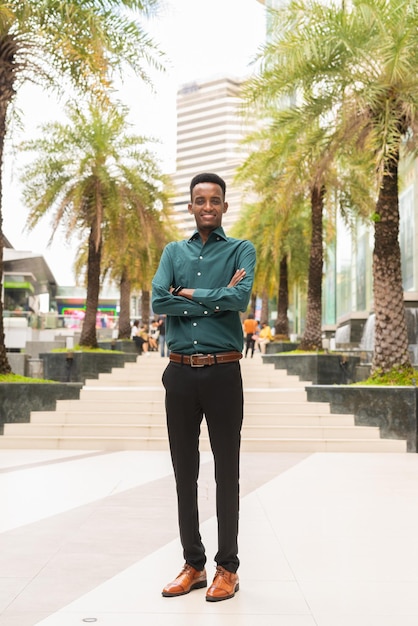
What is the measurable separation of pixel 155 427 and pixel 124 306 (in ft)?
63.8

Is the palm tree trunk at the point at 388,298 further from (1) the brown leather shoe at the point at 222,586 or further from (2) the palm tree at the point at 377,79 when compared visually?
(1) the brown leather shoe at the point at 222,586

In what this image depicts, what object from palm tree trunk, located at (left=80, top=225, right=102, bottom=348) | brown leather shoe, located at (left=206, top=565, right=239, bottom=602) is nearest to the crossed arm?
brown leather shoe, located at (left=206, top=565, right=239, bottom=602)

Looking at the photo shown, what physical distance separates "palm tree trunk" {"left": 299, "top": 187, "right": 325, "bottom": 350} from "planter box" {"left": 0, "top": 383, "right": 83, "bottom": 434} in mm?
10382

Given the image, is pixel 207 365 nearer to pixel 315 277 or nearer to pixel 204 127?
pixel 315 277

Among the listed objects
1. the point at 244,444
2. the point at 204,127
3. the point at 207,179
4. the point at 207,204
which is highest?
the point at 204,127

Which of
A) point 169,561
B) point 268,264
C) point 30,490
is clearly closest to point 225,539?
point 169,561

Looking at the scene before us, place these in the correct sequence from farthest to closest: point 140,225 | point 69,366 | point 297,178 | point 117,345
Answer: point 117,345 → point 140,225 → point 69,366 → point 297,178

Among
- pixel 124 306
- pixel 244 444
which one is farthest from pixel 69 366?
pixel 124 306

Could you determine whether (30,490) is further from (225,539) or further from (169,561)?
(225,539)

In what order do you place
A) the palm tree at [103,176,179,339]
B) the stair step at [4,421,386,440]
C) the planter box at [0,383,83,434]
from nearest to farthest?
1. the stair step at [4,421,386,440]
2. the planter box at [0,383,83,434]
3. the palm tree at [103,176,179,339]

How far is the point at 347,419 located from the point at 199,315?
939 cm

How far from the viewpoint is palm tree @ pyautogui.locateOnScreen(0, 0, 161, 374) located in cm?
1330

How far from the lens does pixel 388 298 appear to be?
13938 millimetres

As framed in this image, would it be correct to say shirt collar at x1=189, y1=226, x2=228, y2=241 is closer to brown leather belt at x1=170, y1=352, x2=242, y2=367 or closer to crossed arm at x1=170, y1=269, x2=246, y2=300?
crossed arm at x1=170, y1=269, x2=246, y2=300
